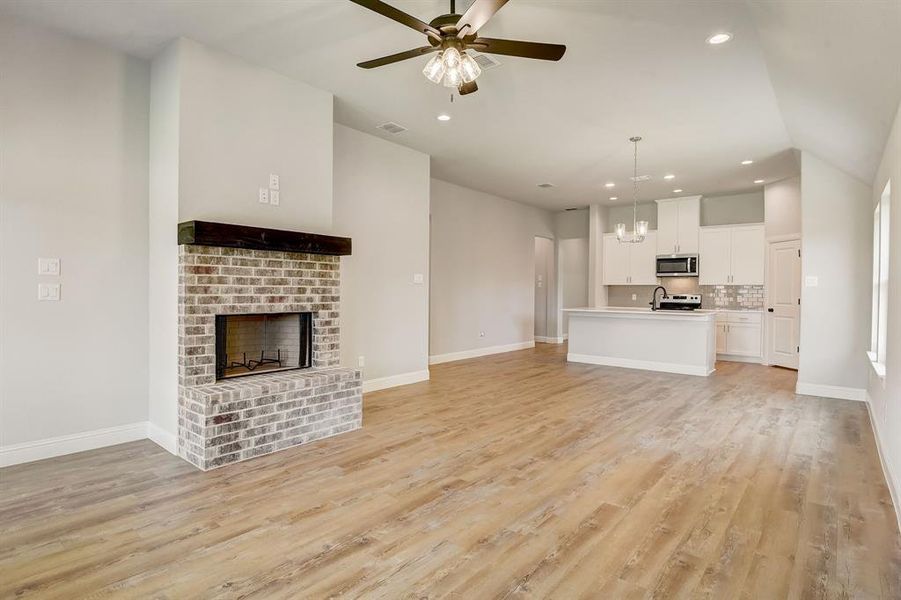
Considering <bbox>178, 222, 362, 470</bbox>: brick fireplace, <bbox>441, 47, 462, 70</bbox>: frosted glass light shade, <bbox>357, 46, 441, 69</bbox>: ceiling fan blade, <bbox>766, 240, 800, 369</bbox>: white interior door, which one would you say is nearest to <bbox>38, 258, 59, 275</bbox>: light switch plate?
<bbox>178, 222, 362, 470</bbox>: brick fireplace

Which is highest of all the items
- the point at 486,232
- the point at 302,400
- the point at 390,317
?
the point at 486,232

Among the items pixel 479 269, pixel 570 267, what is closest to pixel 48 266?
pixel 479 269

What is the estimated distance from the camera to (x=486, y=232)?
27.3ft

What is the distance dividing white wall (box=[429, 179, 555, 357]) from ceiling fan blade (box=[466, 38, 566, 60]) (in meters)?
4.70

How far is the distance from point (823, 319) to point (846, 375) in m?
0.65

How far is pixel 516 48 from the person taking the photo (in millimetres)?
2510

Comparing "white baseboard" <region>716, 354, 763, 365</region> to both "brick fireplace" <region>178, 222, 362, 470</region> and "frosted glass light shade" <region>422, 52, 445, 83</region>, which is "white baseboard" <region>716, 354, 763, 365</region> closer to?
"brick fireplace" <region>178, 222, 362, 470</region>

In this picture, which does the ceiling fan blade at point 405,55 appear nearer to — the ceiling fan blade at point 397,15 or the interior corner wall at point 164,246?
the ceiling fan blade at point 397,15

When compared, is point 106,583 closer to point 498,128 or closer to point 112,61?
point 112,61

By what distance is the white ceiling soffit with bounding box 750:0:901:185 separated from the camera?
2121 millimetres

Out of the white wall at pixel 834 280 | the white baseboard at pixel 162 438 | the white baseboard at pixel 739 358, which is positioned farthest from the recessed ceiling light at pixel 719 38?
the white baseboard at pixel 739 358

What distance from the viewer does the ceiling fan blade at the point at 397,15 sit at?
2204 millimetres

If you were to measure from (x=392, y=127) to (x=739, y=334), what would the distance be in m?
6.69

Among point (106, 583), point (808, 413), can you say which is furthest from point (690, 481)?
point (106, 583)
